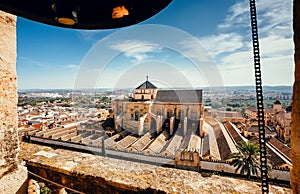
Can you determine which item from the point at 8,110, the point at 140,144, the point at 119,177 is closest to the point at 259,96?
the point at 119,177

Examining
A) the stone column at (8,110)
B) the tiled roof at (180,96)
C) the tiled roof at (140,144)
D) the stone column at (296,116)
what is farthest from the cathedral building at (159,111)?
the stone column at (296,116)

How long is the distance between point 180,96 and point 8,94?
30.2 m

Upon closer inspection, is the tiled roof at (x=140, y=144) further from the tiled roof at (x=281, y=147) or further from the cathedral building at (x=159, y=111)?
the tiled roof at (x=281, y=147)

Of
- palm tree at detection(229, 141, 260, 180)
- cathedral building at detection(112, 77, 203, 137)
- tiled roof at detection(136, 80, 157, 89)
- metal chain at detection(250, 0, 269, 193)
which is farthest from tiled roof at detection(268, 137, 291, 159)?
tiled roof at detection(136, 80, 157, 89)

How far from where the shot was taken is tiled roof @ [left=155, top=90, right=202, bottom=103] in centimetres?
2962

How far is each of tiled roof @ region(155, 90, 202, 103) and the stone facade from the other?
28.7 m

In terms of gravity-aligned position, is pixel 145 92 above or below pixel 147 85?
below

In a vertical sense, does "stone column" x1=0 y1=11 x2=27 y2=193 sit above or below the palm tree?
above

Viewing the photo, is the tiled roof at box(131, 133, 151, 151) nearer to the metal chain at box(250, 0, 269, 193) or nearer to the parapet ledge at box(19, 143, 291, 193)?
the parapet ledge at box(19, 143, 291, 193)

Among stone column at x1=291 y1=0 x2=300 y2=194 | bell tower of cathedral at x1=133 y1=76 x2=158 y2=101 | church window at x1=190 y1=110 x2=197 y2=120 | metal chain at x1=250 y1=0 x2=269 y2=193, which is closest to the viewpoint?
stone column at x1=291 y1=0 x2=300 y2=194

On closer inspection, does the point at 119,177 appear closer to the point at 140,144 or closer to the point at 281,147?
the point at 140,144

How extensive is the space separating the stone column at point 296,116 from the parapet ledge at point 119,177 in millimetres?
559

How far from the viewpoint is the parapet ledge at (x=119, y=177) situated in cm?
156

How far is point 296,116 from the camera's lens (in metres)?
0.98
